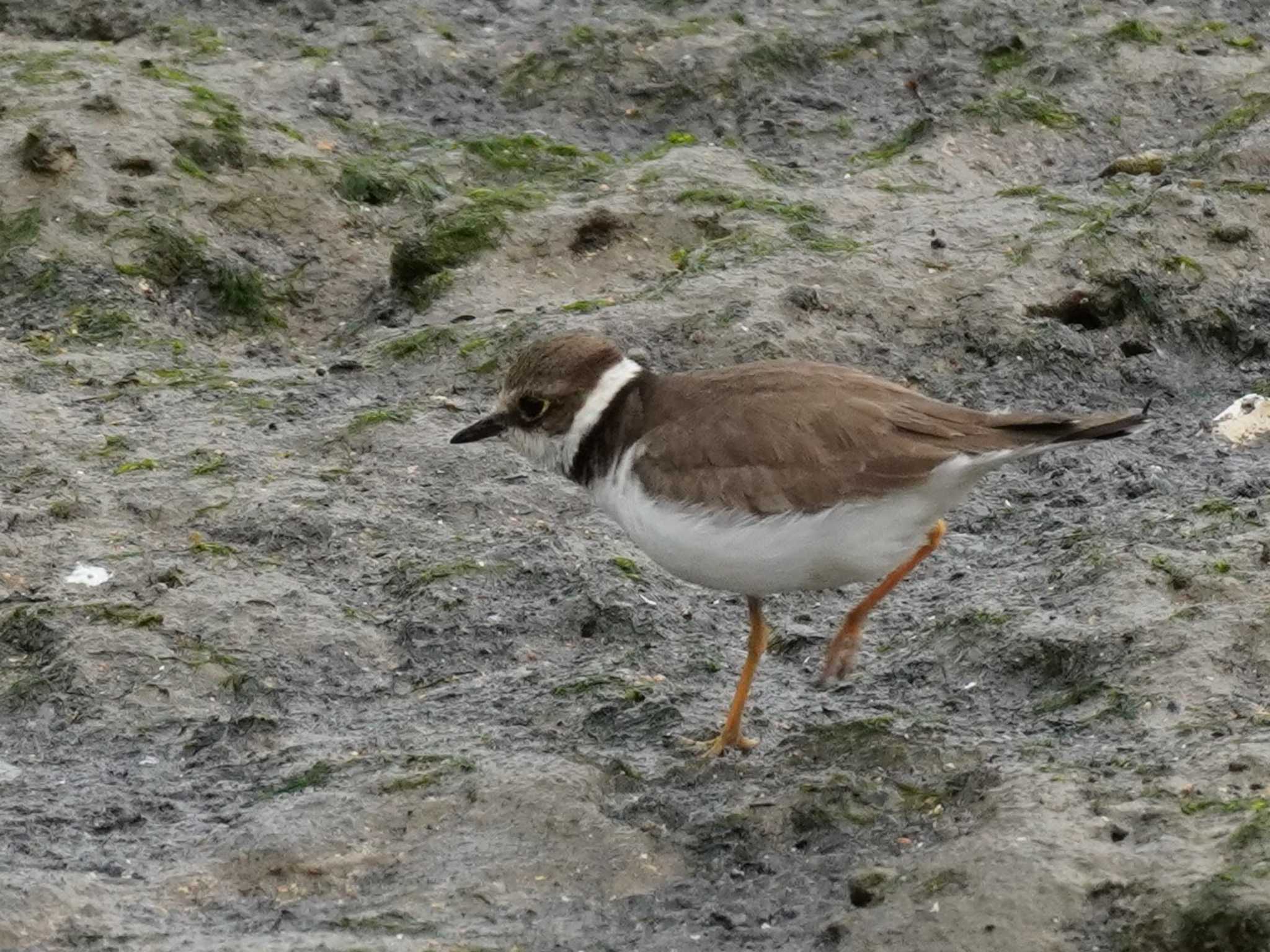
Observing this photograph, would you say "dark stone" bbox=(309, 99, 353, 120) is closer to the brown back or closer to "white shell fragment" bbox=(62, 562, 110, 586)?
"white shell fragment" bbox=(62, 562, 110, 586)

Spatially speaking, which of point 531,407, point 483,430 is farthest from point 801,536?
point 483,430

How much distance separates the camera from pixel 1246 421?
739cm

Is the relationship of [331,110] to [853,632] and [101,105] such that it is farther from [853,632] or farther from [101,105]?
[853,632]

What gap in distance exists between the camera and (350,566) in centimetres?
667

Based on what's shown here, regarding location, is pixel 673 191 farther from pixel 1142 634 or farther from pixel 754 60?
pixel 1142 634

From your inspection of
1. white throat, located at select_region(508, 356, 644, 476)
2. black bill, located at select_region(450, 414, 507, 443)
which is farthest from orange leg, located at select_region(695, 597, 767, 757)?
black bill, located at select_region(450, 414, 507, 443)

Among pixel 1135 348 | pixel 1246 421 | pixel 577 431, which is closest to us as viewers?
pixel 577 431

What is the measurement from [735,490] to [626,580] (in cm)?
131

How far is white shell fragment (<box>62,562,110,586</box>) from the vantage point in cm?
Result: 640

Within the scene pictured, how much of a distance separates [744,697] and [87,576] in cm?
234

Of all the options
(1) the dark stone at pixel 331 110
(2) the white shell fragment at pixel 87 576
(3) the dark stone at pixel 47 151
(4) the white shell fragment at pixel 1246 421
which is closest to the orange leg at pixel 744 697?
(2) the white shell fragment at pixel 87 576

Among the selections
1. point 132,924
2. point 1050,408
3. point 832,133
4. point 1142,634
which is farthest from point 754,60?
point 132,924

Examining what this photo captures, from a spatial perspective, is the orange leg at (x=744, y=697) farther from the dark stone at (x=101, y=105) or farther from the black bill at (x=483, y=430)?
the dark stone at (x=101, y=105)

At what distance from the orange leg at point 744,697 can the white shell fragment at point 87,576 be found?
84.8 inches
